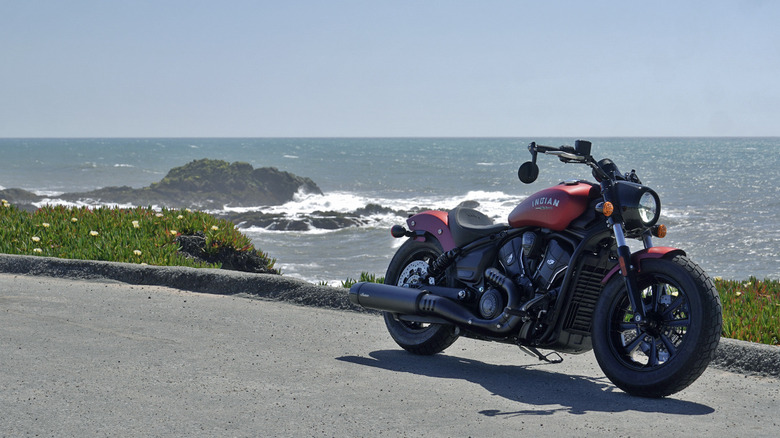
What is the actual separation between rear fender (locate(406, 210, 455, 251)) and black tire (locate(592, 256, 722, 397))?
1.58 metres

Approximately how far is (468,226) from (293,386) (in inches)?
81.8

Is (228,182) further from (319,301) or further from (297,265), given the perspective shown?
(319,301)

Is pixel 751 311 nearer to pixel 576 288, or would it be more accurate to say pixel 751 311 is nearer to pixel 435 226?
pixel 576 288

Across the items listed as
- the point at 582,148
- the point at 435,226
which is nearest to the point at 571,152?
the point at 582,148

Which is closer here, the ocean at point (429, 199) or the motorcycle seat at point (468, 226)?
the motorcycle seat at point (468, 226)

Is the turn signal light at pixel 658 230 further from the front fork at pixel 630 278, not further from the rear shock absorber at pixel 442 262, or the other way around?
the rear shock absorber at pixel 442 262

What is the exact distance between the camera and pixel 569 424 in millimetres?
4992

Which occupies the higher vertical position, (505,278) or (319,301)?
(505,278)

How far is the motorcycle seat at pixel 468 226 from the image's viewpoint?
6906 mm

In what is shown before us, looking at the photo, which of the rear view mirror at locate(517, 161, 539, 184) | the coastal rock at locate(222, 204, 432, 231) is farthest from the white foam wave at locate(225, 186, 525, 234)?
the rear view mirror at locate(517, 161, 539, 184)

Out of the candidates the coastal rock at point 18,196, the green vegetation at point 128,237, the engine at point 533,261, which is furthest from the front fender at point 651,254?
the coastal rock at point 18,196

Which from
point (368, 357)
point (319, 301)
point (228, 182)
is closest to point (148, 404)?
point (368, 357)

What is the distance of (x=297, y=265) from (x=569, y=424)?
66.9 ft

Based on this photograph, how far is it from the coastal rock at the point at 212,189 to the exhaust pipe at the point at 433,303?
136ft
